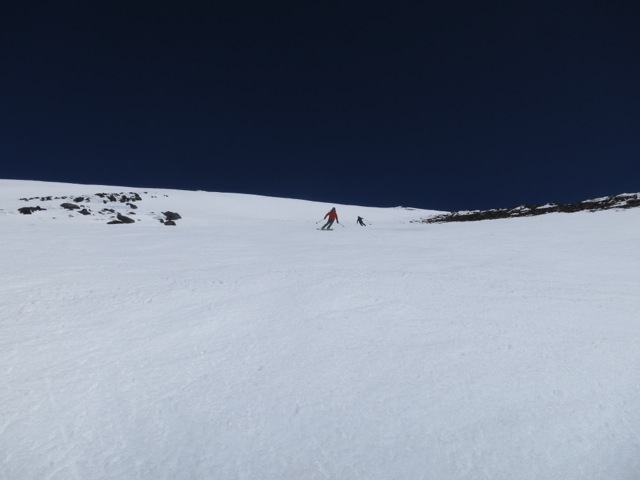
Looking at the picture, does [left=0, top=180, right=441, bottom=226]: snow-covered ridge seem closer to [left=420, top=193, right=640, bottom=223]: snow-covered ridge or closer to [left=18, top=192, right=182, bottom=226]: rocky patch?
[left=18, top=192, right=182, bottom=226]: rocky patch

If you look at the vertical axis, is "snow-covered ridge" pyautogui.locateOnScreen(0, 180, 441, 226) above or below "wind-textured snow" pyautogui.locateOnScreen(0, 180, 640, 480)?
above

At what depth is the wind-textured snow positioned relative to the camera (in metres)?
2.59

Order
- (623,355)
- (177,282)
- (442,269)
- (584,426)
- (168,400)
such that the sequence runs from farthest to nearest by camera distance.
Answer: (442,269) < (177,282) < (623,355) < (168,400) < (584,426)

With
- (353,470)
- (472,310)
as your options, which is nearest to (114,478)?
(353,470)

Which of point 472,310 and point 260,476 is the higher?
point 472,310

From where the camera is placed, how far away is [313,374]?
11.2 feet

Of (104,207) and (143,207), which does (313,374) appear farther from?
(143,207)

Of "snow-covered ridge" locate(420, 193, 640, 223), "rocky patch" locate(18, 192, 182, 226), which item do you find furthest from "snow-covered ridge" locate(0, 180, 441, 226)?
"snow-covered ridge" locate(420, 193, 640, 223)

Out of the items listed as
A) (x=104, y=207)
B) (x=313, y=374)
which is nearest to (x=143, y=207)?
(x=104, y=207)

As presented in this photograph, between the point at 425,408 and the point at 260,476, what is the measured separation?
1431mm

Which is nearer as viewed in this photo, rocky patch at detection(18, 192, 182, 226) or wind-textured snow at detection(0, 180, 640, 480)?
wind-textured snow at detection(0, 180, 640, 480)

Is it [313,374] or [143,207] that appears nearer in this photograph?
[313,374]

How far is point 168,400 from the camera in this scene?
3.06 metres

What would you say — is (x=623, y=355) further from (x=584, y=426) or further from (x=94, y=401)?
(x=94, y=401)
